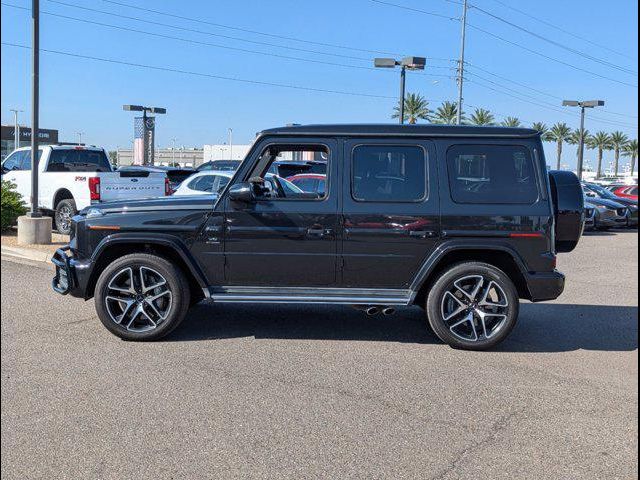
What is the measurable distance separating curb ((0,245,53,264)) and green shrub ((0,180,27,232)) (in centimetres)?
194

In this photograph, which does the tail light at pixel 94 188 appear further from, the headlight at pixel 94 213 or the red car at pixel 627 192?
the red car at pixel 627 192

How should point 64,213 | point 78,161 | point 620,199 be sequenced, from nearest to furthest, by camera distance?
point 64,213, point 78,161, point 620,199

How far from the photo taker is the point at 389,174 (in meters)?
5.98

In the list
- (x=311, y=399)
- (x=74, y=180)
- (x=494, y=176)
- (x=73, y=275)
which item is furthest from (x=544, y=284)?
(x=74, y=180)

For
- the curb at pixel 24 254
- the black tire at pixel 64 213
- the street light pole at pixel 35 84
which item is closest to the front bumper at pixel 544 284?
the curb at pixel 24 254

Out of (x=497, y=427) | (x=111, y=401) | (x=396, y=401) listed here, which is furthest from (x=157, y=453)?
(x=497, y=427)

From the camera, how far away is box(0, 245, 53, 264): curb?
1058 centimetres

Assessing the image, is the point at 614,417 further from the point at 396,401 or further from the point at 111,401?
the point at 111,401

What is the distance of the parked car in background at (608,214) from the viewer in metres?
20.7

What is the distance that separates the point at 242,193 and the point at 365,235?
3.82 ft

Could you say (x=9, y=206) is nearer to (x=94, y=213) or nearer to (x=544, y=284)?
(x=94, y=213)

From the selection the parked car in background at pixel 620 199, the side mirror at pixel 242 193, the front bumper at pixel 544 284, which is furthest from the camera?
the parked car in background at pixel 620 199

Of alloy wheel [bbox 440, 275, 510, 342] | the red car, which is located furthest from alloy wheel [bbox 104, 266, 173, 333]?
the red car

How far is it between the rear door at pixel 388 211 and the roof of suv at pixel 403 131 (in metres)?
0.08
